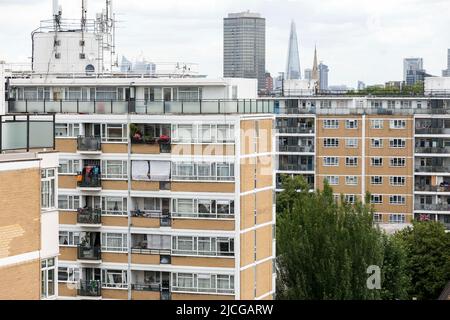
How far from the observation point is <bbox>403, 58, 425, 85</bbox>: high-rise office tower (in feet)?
294

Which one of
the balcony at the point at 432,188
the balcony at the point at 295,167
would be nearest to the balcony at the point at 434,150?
the balcony at the point at 432,188

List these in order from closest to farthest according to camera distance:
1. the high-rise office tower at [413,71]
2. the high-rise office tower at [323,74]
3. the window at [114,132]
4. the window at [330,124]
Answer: the window at [114,132] → the window at [330,124] → the high-rise office tower at [413,71] → the high-rise office tower at [323,74]

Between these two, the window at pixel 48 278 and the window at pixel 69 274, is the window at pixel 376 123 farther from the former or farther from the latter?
the window at pixel 48 278

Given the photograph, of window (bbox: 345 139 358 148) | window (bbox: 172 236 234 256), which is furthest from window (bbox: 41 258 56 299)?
window (bbox: 345 139 358 148)

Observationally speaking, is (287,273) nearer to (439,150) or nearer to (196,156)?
(196,156)

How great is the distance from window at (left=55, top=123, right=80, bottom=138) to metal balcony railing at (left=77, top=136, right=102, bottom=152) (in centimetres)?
24

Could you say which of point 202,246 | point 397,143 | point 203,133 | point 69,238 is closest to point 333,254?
point 202,246

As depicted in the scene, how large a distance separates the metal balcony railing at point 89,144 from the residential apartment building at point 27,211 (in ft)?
46.5

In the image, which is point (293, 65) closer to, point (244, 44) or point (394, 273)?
point (244, 44)

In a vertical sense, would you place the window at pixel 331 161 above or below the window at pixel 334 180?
above

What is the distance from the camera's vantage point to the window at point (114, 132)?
96.0ft

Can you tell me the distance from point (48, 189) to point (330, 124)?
46.7 metres

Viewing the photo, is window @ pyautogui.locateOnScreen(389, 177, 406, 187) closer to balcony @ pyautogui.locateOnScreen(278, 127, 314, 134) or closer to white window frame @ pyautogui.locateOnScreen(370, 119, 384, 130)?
white window frame @ pyautogui.locateOnScreen(370, 119, 384, 130)
